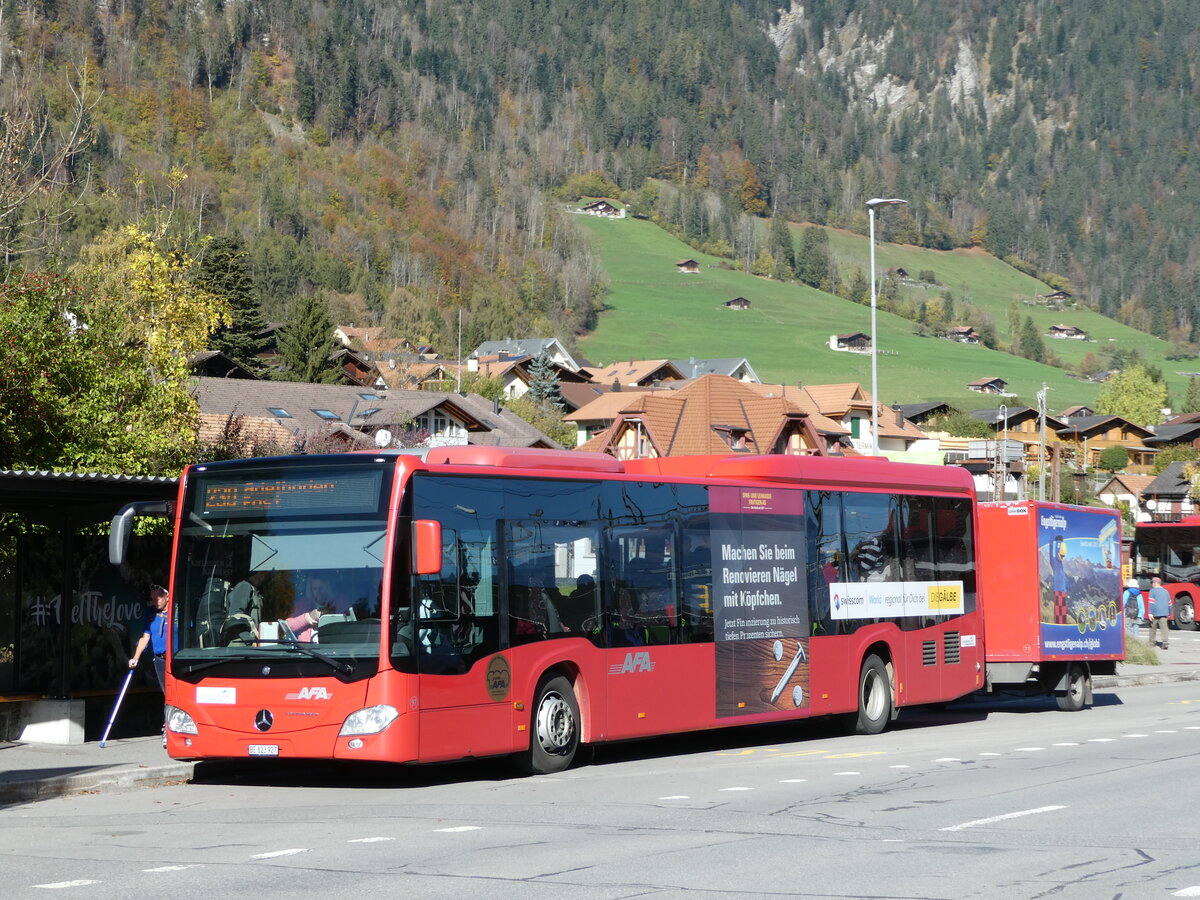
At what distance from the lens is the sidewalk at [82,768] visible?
42.6ft

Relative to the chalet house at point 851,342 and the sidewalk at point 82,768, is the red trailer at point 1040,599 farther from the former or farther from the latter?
the chalet house at point 851,342

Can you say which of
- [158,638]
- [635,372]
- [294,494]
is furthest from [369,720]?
[635,372]

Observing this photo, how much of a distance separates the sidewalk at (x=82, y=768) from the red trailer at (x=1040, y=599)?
37.6 ft

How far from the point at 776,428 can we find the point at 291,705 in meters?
78.1

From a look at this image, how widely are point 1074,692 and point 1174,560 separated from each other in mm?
30763

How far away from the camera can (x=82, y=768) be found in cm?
1397

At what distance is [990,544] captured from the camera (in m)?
22.1

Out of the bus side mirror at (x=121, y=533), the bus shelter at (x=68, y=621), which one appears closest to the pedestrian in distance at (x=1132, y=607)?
the bus shelter at (x=68, y=621)

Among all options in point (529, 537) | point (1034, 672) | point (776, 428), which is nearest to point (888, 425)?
point (776, 428)

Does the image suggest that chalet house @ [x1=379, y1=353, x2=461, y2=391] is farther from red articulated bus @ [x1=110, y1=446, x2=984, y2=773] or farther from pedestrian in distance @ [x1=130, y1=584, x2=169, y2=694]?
pedestrian in distance @ [x1=130, y1=584, x2=169, y2=694]

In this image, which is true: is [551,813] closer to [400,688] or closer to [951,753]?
[400,688]

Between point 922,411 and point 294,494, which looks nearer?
point 294,494

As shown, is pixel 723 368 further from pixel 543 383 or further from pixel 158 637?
pixel 158 637

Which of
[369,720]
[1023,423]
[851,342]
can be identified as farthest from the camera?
[851,342]
